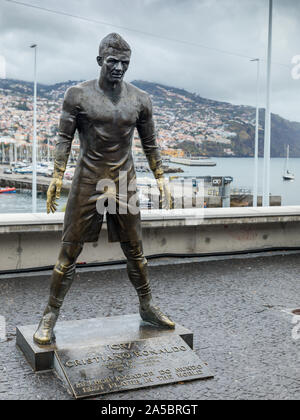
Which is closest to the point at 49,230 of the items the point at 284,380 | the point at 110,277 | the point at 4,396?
the point at 110,277

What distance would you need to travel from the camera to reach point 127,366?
174 inches

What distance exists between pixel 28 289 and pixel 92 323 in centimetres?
225

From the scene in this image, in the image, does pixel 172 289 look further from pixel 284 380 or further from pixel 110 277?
pixel 284 380

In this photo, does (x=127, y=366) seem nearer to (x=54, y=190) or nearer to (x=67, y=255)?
(x=67, y=255)

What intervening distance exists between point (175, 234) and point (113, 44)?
5.09 metres

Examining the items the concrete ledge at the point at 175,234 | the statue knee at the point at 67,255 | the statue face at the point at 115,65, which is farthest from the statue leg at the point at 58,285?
the concrete ledge at the point at 175,234

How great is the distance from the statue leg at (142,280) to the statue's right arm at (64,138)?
2.74ft

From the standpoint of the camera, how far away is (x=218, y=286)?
764cm

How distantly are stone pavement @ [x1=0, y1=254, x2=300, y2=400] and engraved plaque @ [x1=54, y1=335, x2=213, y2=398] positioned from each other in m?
0.10

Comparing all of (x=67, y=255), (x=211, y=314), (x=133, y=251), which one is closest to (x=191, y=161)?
(x=211, y=314)

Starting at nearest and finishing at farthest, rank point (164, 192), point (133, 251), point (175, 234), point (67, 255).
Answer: point (67, 255), point (133, 251), point (164, 192), point (175, 234)

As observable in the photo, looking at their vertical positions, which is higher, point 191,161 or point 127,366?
point 191,161

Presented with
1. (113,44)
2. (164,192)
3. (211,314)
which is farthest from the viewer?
(211,314)

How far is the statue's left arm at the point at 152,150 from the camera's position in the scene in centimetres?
491
